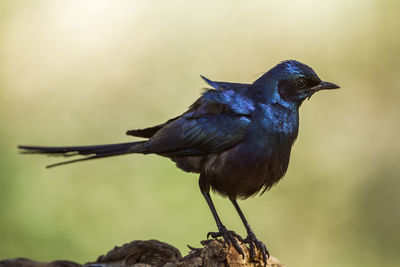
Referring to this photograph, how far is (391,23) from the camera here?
10727mm

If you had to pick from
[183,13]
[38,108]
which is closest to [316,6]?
[183,13]

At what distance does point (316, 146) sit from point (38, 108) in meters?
4.04

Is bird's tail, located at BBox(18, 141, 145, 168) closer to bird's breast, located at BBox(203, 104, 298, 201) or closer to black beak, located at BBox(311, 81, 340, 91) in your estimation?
bird's breast, located at BBox(203, 104, 298, 201)

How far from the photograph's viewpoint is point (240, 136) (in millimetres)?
6062

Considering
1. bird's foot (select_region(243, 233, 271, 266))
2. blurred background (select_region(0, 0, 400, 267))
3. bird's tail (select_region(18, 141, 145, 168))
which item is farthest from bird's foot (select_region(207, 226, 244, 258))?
blurred background (select_region(0, 0, 400, 267))

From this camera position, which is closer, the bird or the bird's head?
the bird

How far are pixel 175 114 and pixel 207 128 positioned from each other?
3.72 m

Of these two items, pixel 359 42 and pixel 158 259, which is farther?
pixel 359 42

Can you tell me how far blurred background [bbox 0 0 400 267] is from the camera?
931 cm

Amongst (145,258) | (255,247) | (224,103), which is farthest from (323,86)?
(145,258)

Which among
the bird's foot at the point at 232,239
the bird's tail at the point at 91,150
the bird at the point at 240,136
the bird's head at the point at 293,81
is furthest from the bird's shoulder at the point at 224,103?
the bird's foot at the point at 232,239

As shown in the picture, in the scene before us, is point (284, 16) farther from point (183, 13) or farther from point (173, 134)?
point (173, 134)

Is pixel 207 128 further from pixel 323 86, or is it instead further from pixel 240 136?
pixel 323 86

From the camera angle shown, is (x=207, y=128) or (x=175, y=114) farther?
(x=175, y=114)
